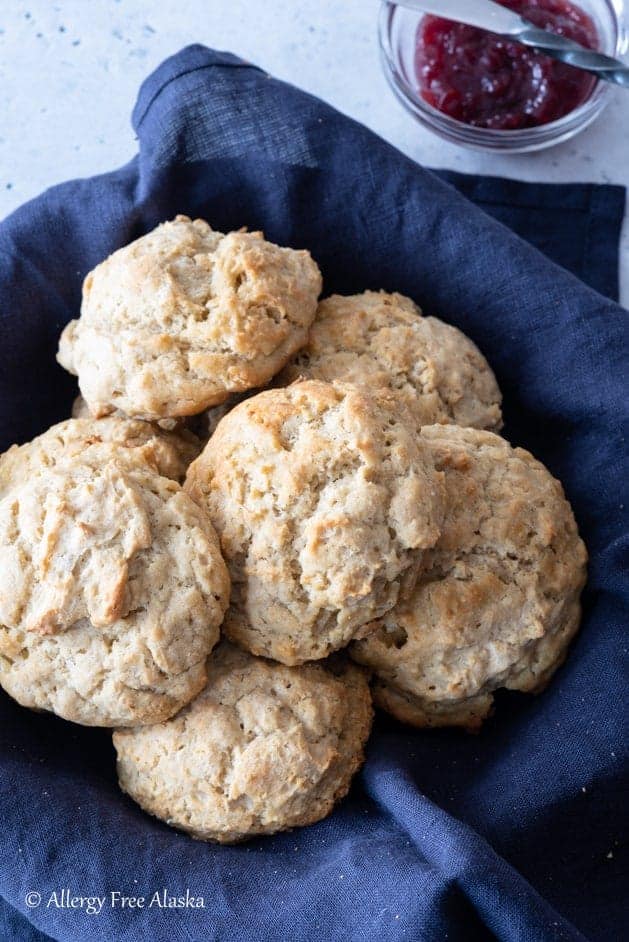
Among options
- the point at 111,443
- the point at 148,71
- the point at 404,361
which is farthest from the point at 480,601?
the point at 148,71

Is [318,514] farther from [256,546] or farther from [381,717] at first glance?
[381,717]

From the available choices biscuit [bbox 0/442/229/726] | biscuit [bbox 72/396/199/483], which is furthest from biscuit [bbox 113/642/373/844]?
biscuit [bbox 72/396/199/483]

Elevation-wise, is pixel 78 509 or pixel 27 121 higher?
pixel 27 121

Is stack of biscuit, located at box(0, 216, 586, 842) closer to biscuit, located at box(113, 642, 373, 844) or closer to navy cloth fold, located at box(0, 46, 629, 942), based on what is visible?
biscuit, located at box(113, 642, 373, 844)

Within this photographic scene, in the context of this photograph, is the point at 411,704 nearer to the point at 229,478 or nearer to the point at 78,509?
the point at 229,478

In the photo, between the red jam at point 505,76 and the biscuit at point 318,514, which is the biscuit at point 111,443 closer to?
the biscuit at point 318,514

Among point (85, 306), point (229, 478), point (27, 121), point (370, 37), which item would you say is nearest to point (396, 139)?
point (370, 37)
